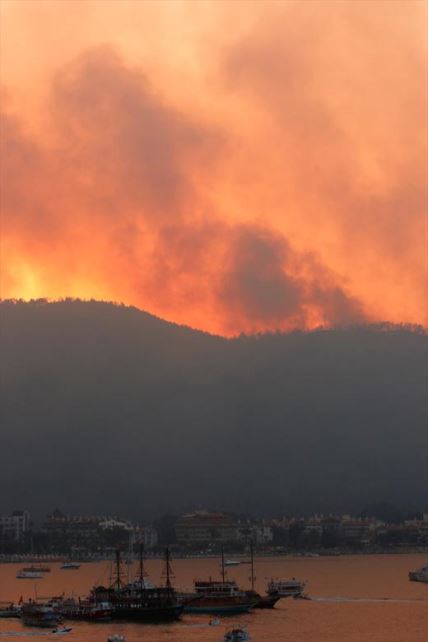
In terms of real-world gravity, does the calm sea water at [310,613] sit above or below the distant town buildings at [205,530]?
below

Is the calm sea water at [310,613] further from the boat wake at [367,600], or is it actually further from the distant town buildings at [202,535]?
the distant town buildings at [202,535]

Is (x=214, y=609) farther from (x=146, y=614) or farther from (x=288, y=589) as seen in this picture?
(x=288, y=589)

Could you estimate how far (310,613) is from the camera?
202ft

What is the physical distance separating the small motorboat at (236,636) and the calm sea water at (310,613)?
100 cm

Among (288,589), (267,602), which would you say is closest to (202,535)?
(288,589)

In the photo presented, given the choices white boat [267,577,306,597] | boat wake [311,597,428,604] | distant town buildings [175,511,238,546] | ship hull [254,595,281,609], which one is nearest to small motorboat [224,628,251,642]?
ship hull [254,595,281,609]

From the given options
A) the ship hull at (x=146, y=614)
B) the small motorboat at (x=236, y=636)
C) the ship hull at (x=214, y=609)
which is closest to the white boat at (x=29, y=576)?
the ship hull at (x=214, y=609)

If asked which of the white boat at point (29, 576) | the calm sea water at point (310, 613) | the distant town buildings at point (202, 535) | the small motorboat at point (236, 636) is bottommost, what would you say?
the small motorboat at point (236, 636)

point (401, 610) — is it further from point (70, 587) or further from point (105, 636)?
point (70, 587)

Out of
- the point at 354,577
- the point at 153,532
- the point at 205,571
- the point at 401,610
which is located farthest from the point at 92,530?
the point at 401,610

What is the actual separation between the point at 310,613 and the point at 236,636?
1278 cm

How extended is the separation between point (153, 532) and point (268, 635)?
114 meters

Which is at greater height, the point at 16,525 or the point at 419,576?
the point at 16,525

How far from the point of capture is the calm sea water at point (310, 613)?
173 feet
